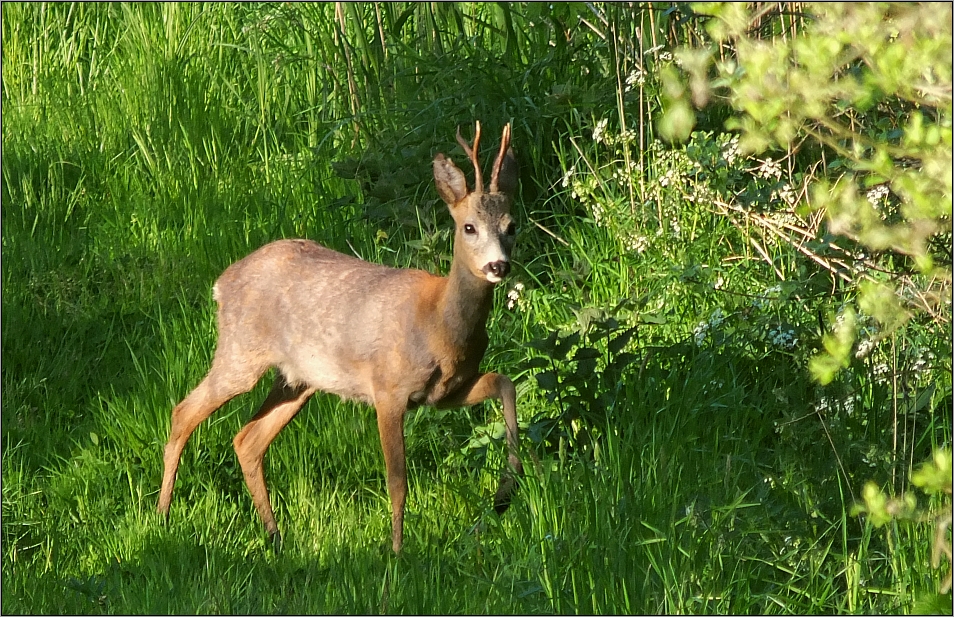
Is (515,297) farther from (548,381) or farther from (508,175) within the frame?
(508,175)

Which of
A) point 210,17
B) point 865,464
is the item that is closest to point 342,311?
point 865,464

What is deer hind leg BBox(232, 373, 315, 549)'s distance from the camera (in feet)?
18.8

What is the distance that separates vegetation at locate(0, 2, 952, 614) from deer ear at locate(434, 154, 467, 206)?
72cm

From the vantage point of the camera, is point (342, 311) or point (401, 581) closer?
point (401, 581)

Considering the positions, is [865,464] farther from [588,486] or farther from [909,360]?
[588,486]

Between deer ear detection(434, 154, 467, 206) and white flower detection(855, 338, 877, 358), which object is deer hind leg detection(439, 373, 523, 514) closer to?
deer ear detection(434, 154, 467, 206)

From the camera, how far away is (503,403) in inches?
212

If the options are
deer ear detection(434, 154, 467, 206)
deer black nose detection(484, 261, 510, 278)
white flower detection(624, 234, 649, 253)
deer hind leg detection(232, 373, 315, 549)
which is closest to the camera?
deer black nose detection(484, 261, 510, 278)

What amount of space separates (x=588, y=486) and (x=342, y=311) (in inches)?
62.0

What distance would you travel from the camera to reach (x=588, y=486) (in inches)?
182

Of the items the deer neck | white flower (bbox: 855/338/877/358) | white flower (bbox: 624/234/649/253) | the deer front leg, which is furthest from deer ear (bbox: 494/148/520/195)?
white flower (bbox: 855/338/877/358)

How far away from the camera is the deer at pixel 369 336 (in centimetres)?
524

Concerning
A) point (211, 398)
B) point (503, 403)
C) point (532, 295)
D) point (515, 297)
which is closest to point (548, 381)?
point (503, 403)

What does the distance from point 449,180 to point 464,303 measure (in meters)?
0.50
